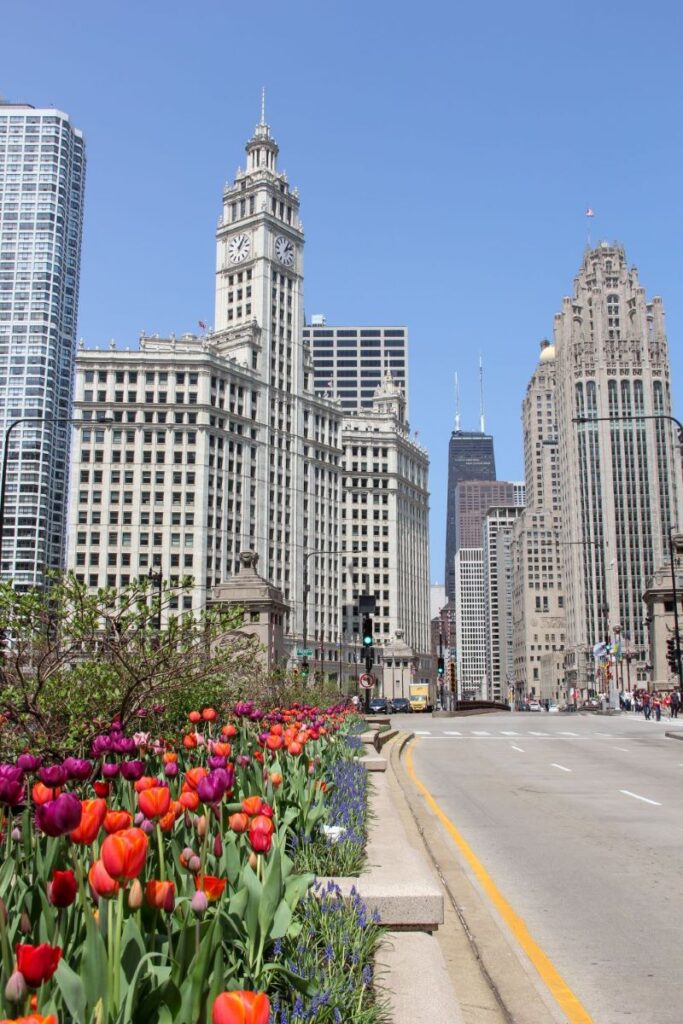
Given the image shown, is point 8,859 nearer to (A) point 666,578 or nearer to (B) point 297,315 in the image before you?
(A) point 666,578

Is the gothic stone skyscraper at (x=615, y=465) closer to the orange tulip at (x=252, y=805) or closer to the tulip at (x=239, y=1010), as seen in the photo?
the orange tulip at (x=252, y=805)

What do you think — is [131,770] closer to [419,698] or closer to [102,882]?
[102,882]

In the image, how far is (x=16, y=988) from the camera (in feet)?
8.83

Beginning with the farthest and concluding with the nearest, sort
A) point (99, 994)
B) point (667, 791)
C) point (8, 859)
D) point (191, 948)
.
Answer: point (667, 791)
point (8, 859)
point (191, 948)
point (99, 994)

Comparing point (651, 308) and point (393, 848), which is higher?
point (651, 308)

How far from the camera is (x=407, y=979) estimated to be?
5102mm

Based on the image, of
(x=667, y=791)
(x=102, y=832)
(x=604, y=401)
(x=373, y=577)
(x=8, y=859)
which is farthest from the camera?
(x=604, y=401)

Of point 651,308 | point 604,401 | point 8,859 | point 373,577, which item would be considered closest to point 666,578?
point 8,859

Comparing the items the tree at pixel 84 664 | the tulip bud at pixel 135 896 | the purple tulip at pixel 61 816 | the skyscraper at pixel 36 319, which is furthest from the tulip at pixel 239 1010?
the skyscraper at pixel 36 319

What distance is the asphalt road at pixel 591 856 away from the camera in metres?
6.41

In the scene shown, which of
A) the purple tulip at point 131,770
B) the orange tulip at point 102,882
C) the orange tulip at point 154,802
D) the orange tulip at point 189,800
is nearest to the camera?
the orange tulip at point 102,882

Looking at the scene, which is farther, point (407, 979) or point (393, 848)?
point (393, 848)

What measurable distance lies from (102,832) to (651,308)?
668 feet

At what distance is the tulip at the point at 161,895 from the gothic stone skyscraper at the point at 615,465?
17728 cm
